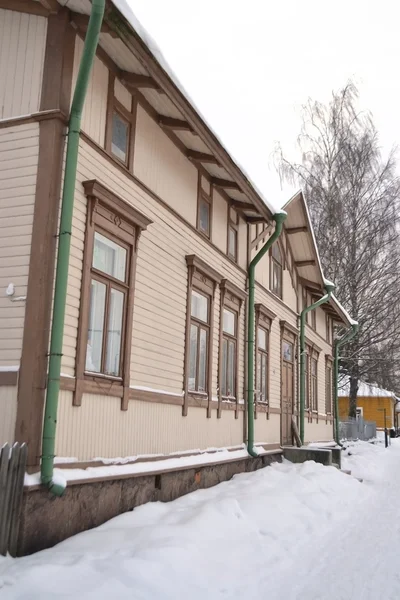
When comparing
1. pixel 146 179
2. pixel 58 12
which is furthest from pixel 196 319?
pixel 58 12

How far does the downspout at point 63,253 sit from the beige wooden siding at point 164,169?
5.66 ft

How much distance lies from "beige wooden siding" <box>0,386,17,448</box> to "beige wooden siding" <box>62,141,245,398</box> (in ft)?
2.01

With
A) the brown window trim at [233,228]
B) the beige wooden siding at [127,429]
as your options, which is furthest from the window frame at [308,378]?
the beige wooden siding at [127,429]

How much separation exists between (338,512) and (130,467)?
11.4ft

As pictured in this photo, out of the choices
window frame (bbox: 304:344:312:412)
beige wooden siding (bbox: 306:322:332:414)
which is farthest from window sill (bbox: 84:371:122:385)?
beige wooden siding (bbox: 306:322:332:414)

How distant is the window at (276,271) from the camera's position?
14508 millimetres

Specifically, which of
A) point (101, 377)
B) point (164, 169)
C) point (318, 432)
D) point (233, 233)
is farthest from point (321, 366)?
point (101, 377)

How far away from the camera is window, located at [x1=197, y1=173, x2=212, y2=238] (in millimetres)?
9980

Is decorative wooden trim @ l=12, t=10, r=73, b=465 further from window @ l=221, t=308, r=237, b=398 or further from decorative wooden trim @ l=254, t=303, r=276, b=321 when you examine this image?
decorative wooden trim @ l=254, t=303, r=276, b=321

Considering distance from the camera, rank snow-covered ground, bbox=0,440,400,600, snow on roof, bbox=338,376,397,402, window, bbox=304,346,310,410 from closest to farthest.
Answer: snow-covered ground, bbox=0,440,400,600 → window, bbox=304,346,310,410 → snow on roof, bbox=338,376,397,402

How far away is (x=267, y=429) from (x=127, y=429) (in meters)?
6.48

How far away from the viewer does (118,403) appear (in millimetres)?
7082

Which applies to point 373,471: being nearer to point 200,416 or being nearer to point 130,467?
point 200,416

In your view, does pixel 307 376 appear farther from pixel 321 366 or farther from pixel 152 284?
pixel 152 284
